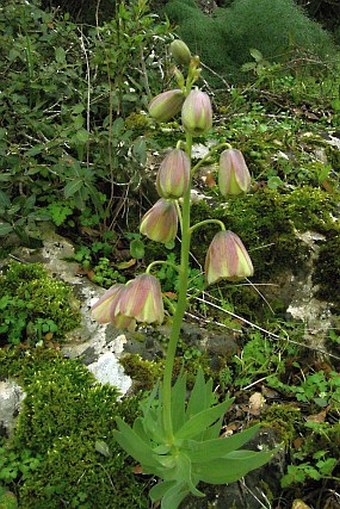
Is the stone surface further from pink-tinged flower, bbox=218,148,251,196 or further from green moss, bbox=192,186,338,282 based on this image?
pink-tinged flower, bbox=218,148,251,196

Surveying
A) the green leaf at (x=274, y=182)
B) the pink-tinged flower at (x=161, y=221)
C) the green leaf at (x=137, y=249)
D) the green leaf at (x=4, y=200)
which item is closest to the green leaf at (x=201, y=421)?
the pink-tinged flower at (x=161, y=221)

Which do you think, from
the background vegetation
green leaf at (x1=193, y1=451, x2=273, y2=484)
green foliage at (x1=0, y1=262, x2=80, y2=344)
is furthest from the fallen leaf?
green foliage at (x1=0, y1=262, x2=80, y2=344)

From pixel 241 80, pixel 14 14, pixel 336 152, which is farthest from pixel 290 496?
pixel 241 80

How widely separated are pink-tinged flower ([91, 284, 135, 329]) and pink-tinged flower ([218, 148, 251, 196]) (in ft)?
1.16

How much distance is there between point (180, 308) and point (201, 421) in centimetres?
29

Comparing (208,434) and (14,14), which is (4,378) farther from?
(14,14)

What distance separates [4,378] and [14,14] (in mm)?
1981

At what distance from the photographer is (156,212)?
1470 mm

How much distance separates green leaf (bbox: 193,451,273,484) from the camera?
58.2 inches

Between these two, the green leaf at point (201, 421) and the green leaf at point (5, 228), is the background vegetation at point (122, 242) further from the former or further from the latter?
the green leaf at point (201, 421)

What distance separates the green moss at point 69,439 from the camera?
1799 mm

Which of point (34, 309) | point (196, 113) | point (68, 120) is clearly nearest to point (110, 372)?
point (34, 309)

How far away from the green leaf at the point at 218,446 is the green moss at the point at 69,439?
0.37 metres

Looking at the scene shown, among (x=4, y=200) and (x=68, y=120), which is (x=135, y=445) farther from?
(x=68, y=120)
